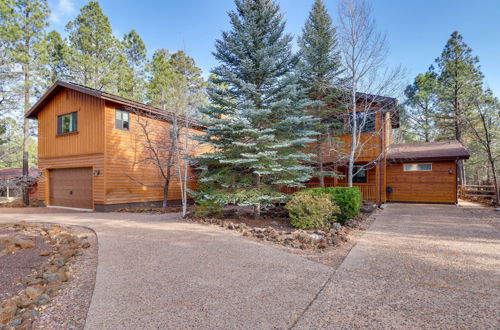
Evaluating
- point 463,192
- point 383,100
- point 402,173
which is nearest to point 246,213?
point 383,100

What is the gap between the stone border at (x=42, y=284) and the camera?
2574 millimetres

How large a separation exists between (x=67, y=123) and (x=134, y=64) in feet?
47.2

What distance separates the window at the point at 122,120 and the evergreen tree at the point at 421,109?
75.9 ft

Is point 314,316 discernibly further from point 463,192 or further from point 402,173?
point 463,192

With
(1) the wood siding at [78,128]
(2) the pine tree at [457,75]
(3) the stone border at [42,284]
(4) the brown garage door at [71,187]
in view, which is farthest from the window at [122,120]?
(2) the pine tree at [457,75]

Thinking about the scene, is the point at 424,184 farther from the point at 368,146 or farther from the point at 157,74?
the point at 157,74

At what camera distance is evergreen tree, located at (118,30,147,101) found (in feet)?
75.7

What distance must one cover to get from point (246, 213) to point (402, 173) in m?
9.68

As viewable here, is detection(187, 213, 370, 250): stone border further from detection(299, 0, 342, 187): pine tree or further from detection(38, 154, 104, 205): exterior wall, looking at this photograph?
detection(38, 154, 104, 205): exterior wall

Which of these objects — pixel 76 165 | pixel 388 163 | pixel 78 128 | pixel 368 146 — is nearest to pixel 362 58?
pixel 368 146

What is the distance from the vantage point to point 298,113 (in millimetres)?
9125

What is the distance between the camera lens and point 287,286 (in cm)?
325

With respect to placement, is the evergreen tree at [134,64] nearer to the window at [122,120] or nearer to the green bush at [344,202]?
the window at [122,120]

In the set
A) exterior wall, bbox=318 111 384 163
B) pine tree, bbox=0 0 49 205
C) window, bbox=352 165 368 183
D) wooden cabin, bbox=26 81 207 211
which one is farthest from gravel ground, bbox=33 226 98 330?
pine tree, bbox=0 0 49 205
